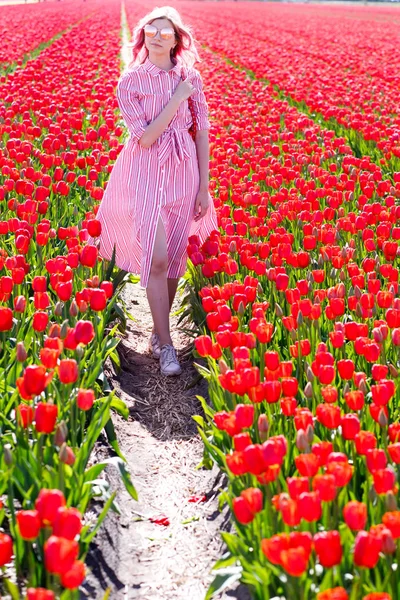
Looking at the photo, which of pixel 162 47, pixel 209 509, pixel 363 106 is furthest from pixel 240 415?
pixel 363 106

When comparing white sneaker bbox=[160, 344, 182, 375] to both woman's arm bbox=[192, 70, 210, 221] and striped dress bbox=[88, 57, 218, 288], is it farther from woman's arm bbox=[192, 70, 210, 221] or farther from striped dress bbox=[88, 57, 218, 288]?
woman's arm bbox=[192, 70, 210, 221]

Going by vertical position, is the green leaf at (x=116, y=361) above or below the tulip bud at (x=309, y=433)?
below

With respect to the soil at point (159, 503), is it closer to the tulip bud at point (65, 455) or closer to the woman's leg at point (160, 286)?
the woman's leg at point (160, 286)

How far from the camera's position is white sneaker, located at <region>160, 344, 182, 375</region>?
469 centimetres

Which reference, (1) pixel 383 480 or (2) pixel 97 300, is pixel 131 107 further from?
(1) pixel 383 480

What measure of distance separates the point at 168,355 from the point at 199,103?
4.69 feet

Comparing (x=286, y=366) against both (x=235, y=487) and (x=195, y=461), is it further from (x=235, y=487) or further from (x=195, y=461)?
(x=195, y=461)

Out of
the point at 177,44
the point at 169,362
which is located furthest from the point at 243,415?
the point at 177,44

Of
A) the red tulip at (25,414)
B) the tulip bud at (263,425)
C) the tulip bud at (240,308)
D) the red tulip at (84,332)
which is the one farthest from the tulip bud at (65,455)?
the tulip bud at (240,308)

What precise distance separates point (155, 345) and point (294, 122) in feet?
15.4

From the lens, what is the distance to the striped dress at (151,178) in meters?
4.70

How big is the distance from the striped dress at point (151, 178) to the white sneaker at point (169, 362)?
400 mm

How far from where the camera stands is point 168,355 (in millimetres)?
4707

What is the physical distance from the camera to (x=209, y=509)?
3443 mm
